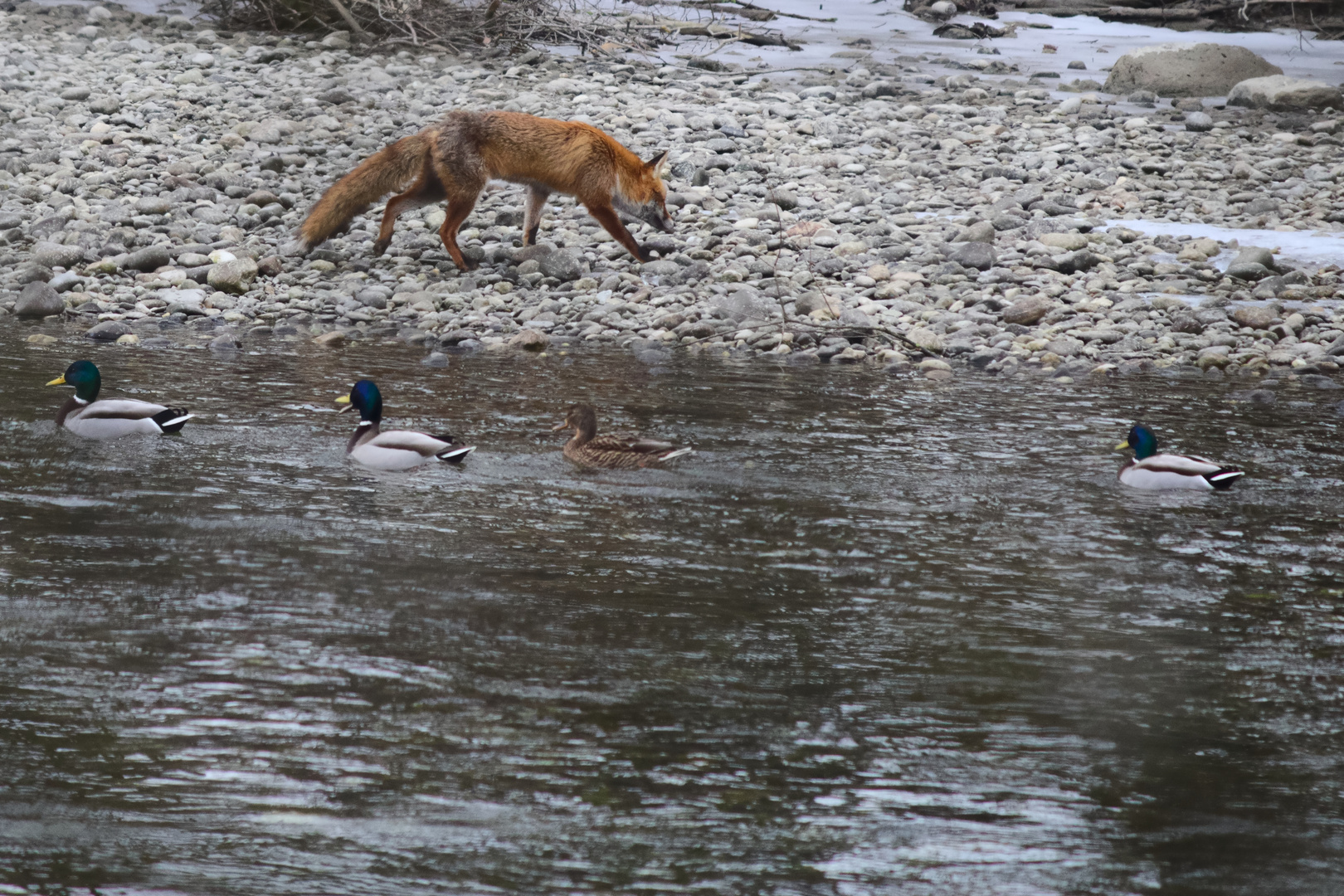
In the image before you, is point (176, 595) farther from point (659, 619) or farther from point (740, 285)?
point (740, 285)

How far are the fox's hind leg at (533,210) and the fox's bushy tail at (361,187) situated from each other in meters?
1.06

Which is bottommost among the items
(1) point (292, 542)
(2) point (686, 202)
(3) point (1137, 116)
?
(1) point (292, 542)

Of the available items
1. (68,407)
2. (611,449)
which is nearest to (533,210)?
(68,407)

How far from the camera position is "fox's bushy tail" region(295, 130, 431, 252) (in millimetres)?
12328

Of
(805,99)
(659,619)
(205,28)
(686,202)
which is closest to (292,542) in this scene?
(659,619)

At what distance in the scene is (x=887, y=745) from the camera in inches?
155

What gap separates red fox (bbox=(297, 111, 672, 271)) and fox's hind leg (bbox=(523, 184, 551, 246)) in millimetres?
43

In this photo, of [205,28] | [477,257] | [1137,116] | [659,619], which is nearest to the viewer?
[659,619]

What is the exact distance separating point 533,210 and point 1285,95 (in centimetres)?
1025

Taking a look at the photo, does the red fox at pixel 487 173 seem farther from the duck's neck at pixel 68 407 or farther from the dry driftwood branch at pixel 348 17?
the dry driftwood branch at pixel 348 17

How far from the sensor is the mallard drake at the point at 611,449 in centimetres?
723

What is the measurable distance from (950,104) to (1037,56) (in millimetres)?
4813

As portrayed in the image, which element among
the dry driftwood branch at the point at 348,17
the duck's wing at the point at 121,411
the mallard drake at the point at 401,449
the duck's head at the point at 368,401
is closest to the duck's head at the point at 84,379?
the duck's wing at the point at 121,411

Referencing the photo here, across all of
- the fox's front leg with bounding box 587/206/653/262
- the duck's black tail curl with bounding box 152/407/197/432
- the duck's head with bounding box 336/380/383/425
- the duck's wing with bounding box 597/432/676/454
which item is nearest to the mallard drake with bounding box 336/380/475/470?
the duck's head with bounding box 336/380/383/425
